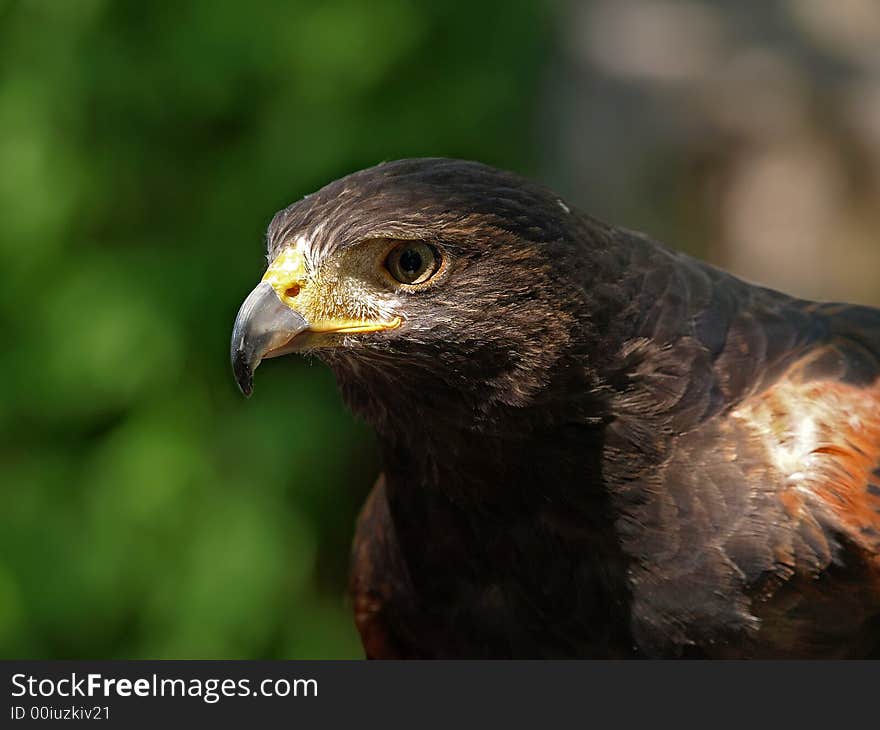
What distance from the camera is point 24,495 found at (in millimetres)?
4324

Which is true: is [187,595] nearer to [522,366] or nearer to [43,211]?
[43,211]

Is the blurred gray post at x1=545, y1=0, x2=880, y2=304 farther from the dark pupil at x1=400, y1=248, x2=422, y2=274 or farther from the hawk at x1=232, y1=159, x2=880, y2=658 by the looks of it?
the dark pupil at x1=400, y1=248, x2=422, y2=274

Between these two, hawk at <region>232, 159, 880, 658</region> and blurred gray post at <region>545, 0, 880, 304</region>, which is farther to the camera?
blurred gray post at <region>545, 0, 880, 304</region>

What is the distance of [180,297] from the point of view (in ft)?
14.2

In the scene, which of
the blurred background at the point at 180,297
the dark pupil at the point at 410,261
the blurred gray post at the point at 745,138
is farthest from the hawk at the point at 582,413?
the blurred gray post at the point at 745,138

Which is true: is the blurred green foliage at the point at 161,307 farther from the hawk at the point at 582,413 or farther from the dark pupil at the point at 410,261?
the dark pupil at the point at 410,261

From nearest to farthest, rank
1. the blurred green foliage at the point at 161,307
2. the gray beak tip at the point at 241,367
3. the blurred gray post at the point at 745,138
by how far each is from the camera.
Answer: the gray beak tip at the point at 241,367, the blurred green foliage at the point at 161,307, the blurred gray post at the point at 745,138

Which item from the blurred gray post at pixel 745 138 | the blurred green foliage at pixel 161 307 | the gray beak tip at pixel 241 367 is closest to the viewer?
the gray beak tip at pixel 241 367

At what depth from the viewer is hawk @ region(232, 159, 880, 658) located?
2426 millimetres

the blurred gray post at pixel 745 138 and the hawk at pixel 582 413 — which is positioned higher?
the blurred gray post at pixel 745 138

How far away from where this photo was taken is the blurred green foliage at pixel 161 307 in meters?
4.19

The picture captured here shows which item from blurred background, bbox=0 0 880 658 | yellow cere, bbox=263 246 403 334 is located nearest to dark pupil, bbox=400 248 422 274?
yellow cere, bbox=263 246 403 334

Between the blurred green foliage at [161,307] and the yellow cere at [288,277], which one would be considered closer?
the yellow cere at [288,277]

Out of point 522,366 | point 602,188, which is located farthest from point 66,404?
point 602,188
